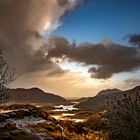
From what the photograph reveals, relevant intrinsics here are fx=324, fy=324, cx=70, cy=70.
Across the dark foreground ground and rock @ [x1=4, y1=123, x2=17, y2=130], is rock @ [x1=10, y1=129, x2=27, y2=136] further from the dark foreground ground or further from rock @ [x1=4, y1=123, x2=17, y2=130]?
rock @ [x1=4, y1=123, x2=17, y2=130]

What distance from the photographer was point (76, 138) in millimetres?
36375

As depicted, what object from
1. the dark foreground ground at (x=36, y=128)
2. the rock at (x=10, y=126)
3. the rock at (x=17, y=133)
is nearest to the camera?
the rock at (x=17, y=133)

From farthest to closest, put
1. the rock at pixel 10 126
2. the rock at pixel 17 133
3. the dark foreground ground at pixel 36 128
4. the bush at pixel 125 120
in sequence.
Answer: the rock at pixel 10 126, the dark foreground ground at pixel 36 128, the rock at pixel 17 133, the bush at pixel 125 120

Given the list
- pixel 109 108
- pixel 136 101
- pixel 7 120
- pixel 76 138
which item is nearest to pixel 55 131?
pixel 76 138

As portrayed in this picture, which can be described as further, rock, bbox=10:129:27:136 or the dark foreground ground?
the dark foreground ground

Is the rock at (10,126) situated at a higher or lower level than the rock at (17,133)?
higher

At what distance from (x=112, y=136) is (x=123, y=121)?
49.5 inches

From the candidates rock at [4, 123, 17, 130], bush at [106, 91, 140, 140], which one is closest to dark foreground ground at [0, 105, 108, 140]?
rock at [4, 123, 17, 130]

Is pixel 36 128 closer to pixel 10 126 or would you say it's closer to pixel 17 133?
pixel 10 126

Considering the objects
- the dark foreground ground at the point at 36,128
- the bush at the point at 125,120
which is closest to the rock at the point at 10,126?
the dark foreground ground at the point at 36,128

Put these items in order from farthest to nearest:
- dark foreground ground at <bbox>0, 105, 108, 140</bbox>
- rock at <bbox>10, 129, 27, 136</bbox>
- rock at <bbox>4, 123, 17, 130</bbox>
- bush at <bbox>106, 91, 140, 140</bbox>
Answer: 1. rock at <bbox>4, 123, 17, 130</bbox>
2. dark foreground ground at <bbox>0, 105, 108, 140</bbox>
3. rock at <bbox>10, 129, 27, 136</bbox>
4. bush at <bbox>106, 91, 140, 140</bbox>

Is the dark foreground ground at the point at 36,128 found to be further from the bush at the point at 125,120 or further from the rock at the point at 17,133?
the bush at the point at 125,120

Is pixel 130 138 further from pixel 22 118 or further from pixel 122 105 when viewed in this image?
pixel 22 118

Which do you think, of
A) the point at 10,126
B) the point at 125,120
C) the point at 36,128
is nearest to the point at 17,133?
the point at 10,126
